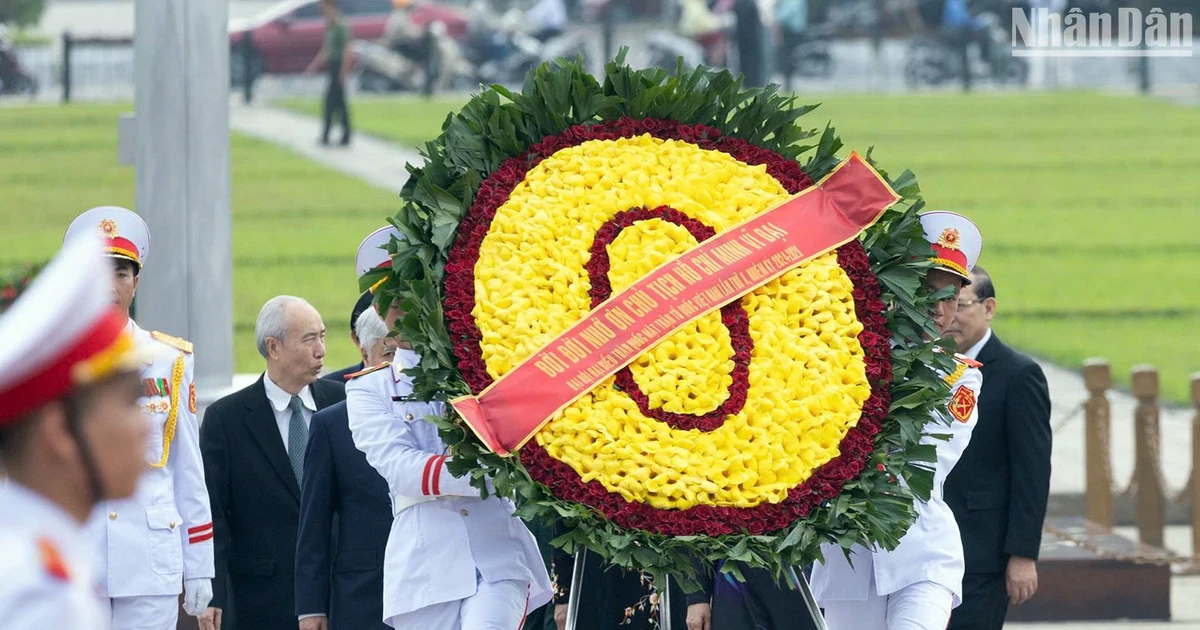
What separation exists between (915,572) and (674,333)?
1.09 meters

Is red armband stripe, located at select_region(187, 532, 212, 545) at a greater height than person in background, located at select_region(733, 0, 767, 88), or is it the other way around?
person in background, located at select_region(733, 0, 767, 88)

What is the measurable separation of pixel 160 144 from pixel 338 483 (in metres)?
3.21

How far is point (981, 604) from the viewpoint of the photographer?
5.79 meters

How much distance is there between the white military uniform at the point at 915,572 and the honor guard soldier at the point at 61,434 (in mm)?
2971

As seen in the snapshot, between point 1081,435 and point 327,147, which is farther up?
point 327,147

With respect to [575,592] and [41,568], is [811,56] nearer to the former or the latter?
[575,592]

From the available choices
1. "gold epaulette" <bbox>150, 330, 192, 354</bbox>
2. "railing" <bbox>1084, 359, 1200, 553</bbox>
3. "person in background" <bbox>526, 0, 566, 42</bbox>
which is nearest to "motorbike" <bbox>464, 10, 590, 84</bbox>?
"person in background" <bbox>526, 0, 566, 42</bbox>

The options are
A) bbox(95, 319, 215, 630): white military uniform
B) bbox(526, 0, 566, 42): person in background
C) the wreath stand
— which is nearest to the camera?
the wreath stand

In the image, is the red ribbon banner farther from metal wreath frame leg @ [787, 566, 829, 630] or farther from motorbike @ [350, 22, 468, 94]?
motorbike @ [350, 22, 468, 94]

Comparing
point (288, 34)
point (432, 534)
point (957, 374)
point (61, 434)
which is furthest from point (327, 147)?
point (61, 434)

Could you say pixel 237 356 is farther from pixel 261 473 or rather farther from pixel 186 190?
pixel 261 473

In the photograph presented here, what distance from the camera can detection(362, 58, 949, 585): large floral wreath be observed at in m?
4.29

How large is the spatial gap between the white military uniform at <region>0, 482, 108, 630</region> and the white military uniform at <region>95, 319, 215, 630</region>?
2.83 meters

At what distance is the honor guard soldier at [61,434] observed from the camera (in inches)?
81.0
